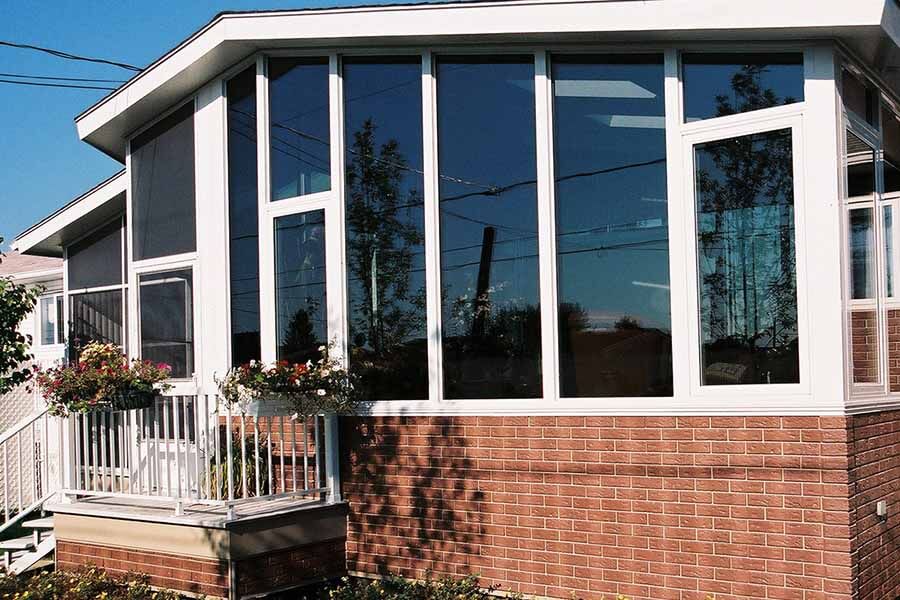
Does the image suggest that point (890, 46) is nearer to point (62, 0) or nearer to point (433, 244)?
point (433, 244)

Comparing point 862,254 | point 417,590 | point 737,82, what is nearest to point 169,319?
point 417,590

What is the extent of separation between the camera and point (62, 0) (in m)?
22.4

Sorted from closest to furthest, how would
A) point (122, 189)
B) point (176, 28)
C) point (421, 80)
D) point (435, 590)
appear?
point (435, 590)
point (421, 80)
point (122, 189)
point (176, 28)

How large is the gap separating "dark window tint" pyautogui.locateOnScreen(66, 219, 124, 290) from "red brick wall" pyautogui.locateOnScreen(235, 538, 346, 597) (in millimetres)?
4716

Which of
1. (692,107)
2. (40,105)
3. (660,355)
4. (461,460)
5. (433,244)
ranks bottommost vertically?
(461,460)

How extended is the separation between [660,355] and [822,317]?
1039 mm

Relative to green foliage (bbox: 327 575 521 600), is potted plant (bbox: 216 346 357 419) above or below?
above

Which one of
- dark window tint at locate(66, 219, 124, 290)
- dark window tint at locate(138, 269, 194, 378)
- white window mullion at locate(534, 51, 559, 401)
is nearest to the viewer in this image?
white window mullion at locate(534, 51, 559, 401)

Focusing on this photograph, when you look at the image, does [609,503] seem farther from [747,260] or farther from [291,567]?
[291,567]

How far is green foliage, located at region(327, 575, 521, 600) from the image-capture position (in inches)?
278

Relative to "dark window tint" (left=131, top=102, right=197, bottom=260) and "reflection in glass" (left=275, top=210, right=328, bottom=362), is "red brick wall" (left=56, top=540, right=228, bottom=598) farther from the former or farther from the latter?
"dark window tint" (left=131, top=102, right=197, bottom=260)

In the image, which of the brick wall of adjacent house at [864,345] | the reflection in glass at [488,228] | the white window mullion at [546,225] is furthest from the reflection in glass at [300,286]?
the brick wall of adjacent house at [864,345]

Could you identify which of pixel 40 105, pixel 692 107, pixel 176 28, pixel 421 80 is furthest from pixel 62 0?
pixel 692 107

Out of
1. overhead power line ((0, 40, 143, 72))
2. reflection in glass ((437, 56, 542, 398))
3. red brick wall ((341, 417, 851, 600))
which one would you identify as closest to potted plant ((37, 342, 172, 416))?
red brick wall ((341, 417, 851, 600))
